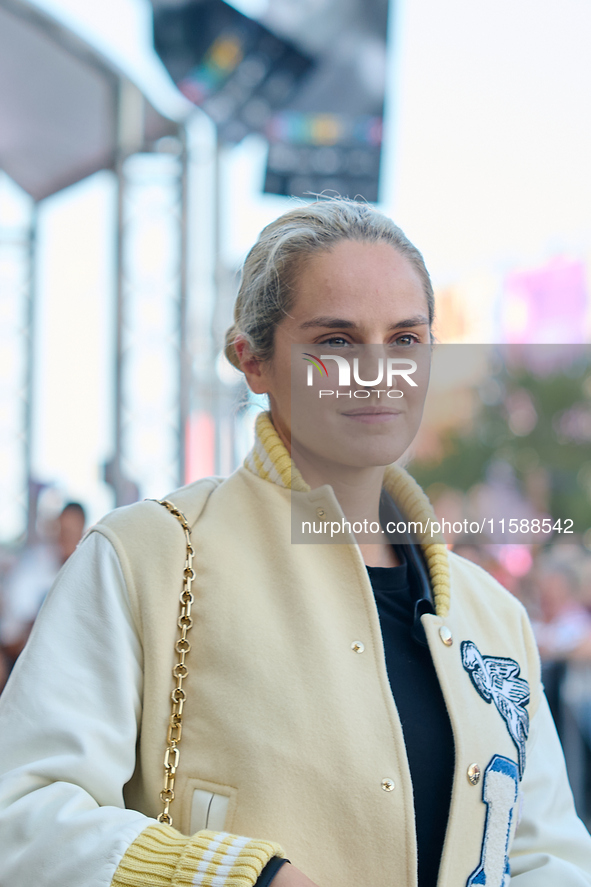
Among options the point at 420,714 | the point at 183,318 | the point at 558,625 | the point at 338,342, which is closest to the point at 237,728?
the point at 420,714

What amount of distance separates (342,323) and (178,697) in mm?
537

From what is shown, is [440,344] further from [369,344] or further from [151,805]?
[151,805]

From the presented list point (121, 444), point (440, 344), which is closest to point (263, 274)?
point (440, 344)

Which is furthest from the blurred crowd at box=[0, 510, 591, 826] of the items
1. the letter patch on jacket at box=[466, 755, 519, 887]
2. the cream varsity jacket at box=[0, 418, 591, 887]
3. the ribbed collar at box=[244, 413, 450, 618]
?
the letter patch on jacket at box=[466, 755, 519, 887]

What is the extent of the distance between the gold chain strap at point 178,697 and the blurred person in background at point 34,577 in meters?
2.79

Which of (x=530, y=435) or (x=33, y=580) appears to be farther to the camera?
(x=530, y=435)

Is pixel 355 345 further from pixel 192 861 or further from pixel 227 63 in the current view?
pixel 227 63

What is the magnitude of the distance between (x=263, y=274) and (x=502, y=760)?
0.77 meters

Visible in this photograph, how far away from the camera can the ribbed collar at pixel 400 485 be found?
119 cm

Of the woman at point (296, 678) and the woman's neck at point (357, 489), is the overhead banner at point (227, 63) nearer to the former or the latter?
the woman at point (296, 678)

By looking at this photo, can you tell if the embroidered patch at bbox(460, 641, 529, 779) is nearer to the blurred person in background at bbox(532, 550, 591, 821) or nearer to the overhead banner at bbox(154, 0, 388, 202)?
the blurred person in background at bbox(532, 550, 591, 821)

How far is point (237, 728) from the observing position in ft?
3.25

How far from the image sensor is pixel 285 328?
1163mm

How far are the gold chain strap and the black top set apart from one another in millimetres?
280
